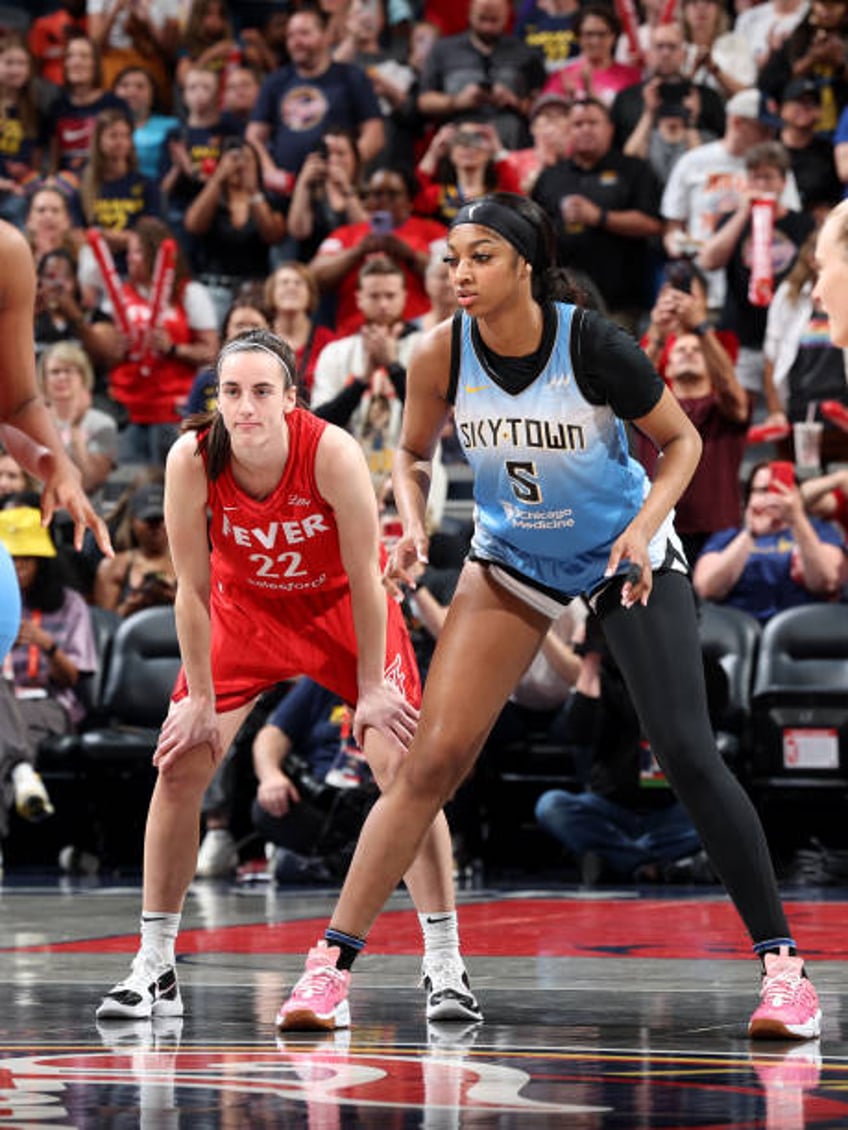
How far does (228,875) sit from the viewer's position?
9.95m

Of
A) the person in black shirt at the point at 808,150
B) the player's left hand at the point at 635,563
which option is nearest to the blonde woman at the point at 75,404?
the person in black shirt at the point at 808,150

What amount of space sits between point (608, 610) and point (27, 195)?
30.4 feet

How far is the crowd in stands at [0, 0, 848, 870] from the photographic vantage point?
32.7 feet

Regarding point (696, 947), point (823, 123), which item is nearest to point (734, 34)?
point (823, 123)

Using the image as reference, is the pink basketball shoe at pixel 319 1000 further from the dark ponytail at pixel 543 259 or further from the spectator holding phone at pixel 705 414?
the spectator holding phone at pixel 705 414

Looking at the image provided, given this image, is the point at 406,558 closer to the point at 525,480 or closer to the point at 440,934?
the point at 525,480

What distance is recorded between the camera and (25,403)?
3.98m

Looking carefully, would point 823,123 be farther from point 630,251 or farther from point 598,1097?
point 598,1097

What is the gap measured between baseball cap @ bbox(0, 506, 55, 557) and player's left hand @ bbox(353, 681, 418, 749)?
507 centimetres

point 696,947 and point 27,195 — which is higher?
point 27,195

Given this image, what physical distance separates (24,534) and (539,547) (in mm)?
5502

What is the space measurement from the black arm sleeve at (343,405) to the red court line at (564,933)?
2.75m

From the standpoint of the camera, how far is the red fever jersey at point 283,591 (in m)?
5.07

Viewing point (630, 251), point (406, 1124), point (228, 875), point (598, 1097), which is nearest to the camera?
point (406, 1124)
